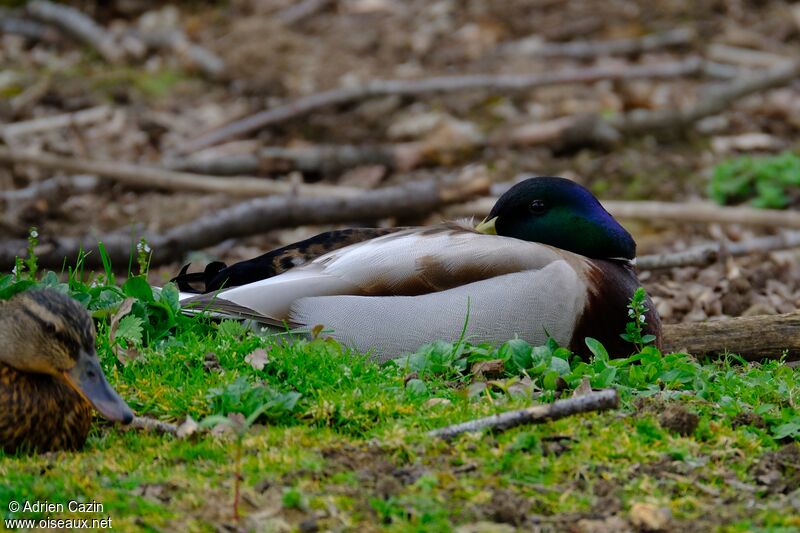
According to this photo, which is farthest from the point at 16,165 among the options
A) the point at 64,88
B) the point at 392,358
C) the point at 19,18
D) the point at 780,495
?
the point at 780,495

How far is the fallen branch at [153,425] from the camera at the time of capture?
3947 mm

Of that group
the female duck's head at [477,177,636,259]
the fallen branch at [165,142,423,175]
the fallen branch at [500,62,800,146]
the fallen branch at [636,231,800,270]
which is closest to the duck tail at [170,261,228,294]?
the female duck's head at [477,177,636,259]

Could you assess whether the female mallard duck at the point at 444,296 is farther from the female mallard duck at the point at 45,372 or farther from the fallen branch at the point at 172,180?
the fallen branch at the point at 172,180

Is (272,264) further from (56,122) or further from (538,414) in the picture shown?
(56,122)

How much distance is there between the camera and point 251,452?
12.3 ft

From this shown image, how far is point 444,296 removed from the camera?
16.3ft

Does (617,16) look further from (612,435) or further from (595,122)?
(612,435)

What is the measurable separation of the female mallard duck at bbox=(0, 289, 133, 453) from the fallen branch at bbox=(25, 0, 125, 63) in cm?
909

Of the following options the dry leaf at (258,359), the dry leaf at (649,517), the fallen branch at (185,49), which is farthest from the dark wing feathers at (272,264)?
the fallen branch at (185,49)

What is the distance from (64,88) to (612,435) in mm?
9060

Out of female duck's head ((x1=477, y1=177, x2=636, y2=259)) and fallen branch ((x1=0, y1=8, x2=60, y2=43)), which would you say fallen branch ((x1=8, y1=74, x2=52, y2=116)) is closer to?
fallen branch ((x1=0, y1=8, x2=60, y2=43))

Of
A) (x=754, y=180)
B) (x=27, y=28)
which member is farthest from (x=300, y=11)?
(x=754, y=180)

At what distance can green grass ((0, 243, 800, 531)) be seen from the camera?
3360 mm

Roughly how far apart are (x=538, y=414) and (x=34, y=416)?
1.67 meters
